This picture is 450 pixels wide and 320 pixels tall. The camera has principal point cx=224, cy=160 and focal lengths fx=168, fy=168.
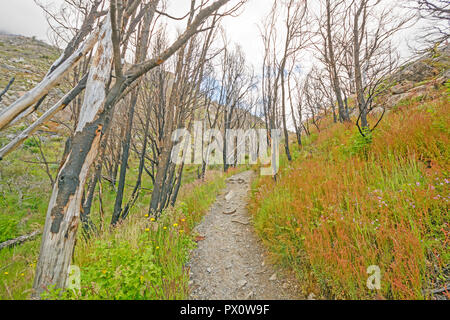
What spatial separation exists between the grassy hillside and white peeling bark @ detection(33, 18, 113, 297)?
3115 millimetres

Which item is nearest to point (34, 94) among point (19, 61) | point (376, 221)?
point (376, 221)

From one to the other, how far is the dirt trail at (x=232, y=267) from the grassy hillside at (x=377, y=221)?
0.34 meters

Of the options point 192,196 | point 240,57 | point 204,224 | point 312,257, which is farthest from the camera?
point 240,57

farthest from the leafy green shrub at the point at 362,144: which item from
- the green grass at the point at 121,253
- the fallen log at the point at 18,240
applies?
the fallen log at the point at 18,240

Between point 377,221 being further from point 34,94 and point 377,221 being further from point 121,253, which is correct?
point 34,94

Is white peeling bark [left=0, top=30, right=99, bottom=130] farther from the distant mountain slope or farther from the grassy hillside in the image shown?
the grassy hillside

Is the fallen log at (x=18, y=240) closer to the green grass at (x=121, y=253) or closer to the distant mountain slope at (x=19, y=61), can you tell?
the green grass at (x=121, y=253)

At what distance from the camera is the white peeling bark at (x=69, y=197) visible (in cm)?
182

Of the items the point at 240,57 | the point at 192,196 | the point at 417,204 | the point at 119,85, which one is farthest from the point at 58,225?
the point at 240,57

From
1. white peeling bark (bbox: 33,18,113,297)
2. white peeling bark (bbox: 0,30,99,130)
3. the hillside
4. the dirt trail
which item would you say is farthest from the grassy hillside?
white peeling bark (bbox: 0,30,99,130)

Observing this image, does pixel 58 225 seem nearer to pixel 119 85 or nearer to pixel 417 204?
pixel 119 85

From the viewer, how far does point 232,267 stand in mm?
3352

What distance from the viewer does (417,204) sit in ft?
7.63
